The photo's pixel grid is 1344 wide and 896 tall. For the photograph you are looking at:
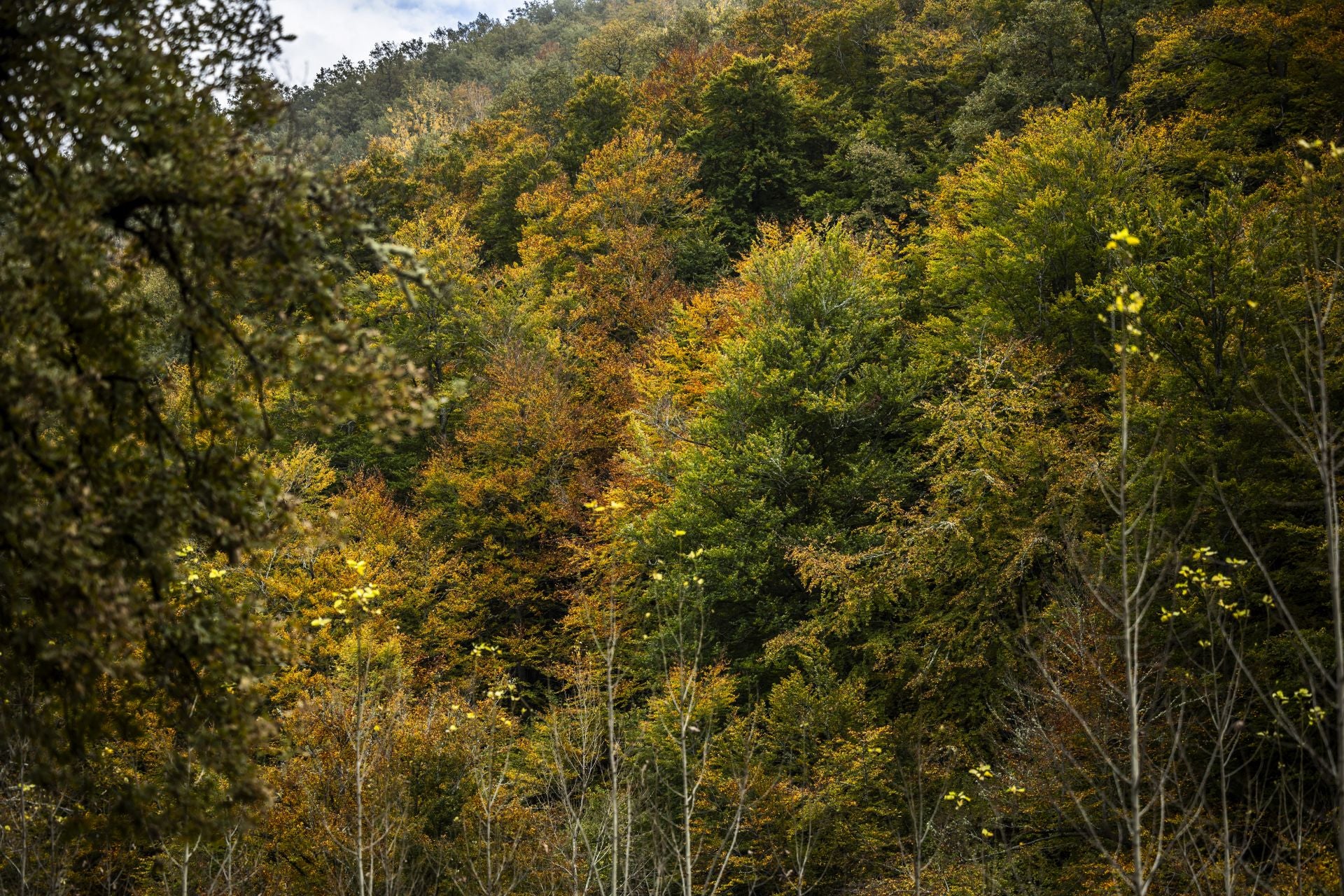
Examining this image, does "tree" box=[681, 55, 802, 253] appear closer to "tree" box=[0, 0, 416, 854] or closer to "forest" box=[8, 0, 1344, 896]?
"forest" box=[8, 0, 1344, 896]

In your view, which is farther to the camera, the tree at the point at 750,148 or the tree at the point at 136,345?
the tree at the point at 750,148

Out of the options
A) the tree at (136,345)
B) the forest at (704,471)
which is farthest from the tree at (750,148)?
the tree at (136,345)

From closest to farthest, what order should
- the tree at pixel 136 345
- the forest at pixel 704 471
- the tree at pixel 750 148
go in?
the tree at pixel 136 345 < the forest at pixel 704 471 < the tree at pixel 750 148

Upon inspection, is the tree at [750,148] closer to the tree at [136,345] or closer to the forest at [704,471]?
the forest at [704,471]

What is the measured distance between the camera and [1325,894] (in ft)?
24.3

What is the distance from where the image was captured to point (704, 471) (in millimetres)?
18703

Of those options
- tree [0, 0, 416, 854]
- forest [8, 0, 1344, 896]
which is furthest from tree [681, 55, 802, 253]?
tree [0, 0, 416, 854]

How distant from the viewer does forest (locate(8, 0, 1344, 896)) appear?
3895 millimetres

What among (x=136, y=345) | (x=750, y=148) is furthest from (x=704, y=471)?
(x=750, y=148)

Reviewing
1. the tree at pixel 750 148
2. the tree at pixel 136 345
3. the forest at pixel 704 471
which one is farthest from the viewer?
the tree at pixel 750 148

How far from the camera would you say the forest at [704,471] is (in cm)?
389

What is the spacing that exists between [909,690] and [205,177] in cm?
1484

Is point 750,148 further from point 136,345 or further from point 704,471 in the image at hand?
point 136,345

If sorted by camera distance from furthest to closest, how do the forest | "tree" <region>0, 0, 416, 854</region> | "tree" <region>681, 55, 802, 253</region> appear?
"tree" <region>681, 55, 802, 253</region>, the forest, "tree" <region>0, 0, 416, 854</region>
